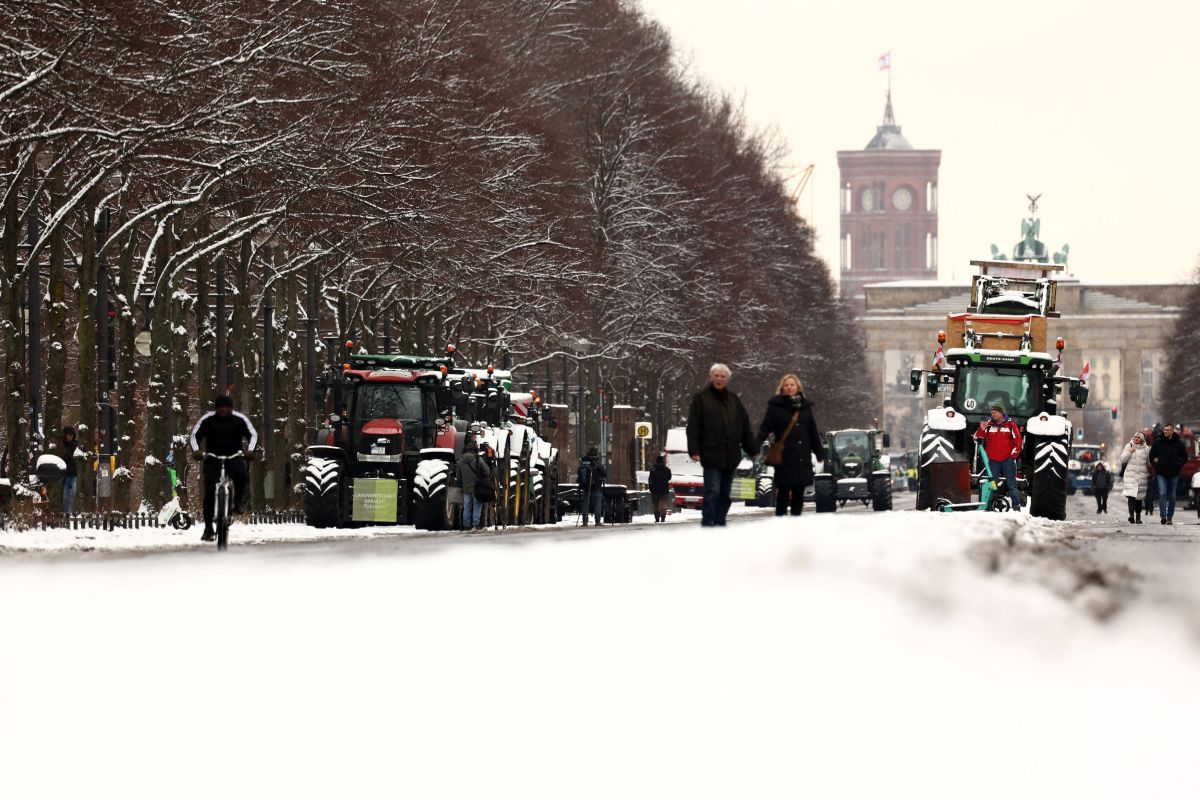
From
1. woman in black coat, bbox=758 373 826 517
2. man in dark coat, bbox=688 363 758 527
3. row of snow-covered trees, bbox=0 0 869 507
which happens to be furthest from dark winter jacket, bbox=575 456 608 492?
man in dark coat, bbox=688 363 758 527

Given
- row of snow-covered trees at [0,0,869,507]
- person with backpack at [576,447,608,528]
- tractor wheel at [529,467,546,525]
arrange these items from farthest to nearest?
person with backpack at [576,447,608,528], tractor wheel at [529,467,546,525], row of snow-covered trees at [0,0,869,507]

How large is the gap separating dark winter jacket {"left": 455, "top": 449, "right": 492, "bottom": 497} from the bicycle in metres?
13.3

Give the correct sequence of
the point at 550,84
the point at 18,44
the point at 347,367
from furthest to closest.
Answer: the point at 550,84
the point at 347,367
the point at 18,44

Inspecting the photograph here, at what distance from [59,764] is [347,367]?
30625mm

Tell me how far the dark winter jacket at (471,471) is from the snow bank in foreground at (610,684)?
26.0 m

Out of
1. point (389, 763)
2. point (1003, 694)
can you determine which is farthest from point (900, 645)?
point (389, 763)

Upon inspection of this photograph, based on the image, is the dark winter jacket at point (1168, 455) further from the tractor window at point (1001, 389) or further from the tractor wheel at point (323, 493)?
the tractor wheel at point (323, 493)

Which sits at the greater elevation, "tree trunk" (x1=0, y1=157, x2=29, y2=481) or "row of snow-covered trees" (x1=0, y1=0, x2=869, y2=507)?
"row of snow-covered trees" (x1=0, y1=0, x2=869, y2=507)

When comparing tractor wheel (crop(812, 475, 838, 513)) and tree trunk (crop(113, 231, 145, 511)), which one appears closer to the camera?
tree trunk (crop(113, 231, 145, 511))

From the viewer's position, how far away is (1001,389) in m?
40.7

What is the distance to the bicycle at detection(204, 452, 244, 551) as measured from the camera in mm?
28406

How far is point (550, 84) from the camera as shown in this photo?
2645 inches

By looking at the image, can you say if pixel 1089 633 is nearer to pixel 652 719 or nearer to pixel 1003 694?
pixel 1003 694

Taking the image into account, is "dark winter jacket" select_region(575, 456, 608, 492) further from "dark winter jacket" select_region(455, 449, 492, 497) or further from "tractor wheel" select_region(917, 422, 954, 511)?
"tractor wheel" select_region(917, 422, 954, 511)
